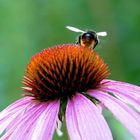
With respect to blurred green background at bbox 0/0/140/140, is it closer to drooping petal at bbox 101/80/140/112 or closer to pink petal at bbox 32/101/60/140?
drooping petal at bbox 101/80/140/112

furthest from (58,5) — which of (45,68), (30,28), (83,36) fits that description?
(45,68)

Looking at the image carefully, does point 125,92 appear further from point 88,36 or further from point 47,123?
point 88,36

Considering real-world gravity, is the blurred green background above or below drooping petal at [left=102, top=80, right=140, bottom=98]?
above

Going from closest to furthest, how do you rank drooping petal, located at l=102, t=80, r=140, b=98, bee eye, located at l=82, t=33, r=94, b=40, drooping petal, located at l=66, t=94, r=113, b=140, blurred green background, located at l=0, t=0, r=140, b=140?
drooping petal, located at l=66, t=94, r=113, b=140, drooping petal, located at l=102, t=80, r=140, b=98, bee eye, located at l=82, t=33, r=94, b=40, blurred green background, located at l=0, t=0, r=140, b=140

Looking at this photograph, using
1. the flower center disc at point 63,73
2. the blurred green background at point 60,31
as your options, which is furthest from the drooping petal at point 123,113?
the blurred green background at point 60,31

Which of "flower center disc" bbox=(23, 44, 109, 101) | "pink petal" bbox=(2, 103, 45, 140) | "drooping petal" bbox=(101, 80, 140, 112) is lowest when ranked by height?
"pink petal" bbox=(2, 103, 45, 140)

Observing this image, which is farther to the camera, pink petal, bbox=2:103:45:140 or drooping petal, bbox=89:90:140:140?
pink petal, bbox=2:103:45:140

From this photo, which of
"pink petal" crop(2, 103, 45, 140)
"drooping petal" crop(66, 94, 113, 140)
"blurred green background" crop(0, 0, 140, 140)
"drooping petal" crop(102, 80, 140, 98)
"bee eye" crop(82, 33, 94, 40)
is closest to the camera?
"drooping petal" crop(66, 94, 113, 140)

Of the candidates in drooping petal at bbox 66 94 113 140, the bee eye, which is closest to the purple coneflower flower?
drooping petal at bbox 66 94 113 140
